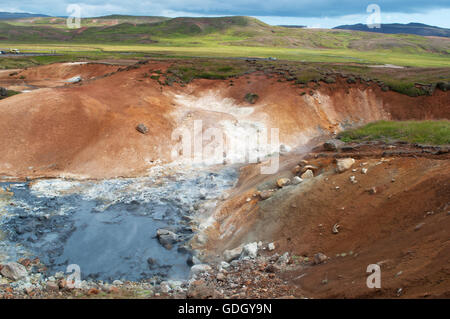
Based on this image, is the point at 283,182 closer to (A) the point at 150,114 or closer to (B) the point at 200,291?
(B) the point at 200,291

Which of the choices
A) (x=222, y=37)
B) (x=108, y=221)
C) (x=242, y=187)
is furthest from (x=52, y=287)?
(x=222, y=37)

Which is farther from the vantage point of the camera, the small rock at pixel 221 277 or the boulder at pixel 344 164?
the boulder at pixel 344 164

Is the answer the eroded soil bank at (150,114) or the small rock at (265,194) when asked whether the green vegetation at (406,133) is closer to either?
the eroded soil bank at (150,114)

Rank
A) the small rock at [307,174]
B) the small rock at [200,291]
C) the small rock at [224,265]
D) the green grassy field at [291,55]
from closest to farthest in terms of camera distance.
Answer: the small rock at [200,291]
the small rock at [224,265]
the small rock at [307,174]
the green grassy field at [291,55]

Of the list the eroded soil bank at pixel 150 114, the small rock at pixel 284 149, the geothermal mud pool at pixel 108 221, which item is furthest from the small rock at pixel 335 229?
the small rock at pixel 284 149

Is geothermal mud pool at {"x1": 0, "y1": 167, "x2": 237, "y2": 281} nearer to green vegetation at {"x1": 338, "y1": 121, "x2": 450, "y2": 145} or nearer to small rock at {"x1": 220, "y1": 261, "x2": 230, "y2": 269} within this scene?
small rock at {"x1": 220, "y1": 261, "x2": 230, "y2": 269}
